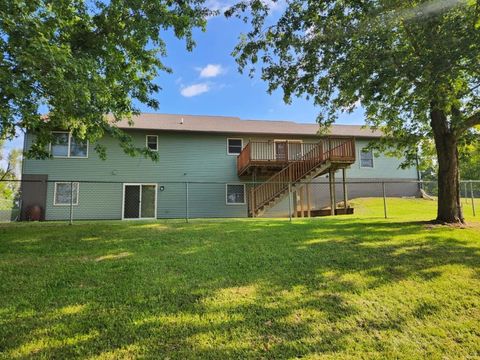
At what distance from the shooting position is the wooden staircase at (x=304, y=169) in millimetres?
15289

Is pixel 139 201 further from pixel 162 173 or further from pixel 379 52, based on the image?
pixel 379 52

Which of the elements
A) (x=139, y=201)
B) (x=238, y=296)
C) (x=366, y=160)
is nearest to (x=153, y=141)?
(x=139, y=201)

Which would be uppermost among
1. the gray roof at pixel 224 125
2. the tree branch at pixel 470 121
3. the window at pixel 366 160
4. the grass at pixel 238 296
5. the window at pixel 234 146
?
the gray roof at pixel 224 125

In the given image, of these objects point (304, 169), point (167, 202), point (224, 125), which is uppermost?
point (224, 125)

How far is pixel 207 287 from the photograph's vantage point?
5.23 m

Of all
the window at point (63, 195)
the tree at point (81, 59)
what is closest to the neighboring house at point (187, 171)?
the window at point (63, 195)

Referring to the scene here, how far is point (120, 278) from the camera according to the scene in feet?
18.0

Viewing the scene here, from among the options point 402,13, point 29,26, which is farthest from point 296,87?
point 29,26

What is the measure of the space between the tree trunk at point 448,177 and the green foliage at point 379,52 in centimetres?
24

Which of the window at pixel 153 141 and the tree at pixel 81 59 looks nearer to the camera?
the tree at pixel 81 59

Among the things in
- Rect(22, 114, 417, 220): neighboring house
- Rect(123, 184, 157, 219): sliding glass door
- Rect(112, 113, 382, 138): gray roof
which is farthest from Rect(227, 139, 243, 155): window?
Rect(123, 184, 157, 219): sliding glass door

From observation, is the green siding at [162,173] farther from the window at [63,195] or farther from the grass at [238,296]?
the grass at [238,296]

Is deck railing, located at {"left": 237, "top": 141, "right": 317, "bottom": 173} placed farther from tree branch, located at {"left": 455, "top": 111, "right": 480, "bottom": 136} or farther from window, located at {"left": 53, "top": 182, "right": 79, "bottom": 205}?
window, located at {"left": 53, "top": 182, "right": 79, "bottom": 205}

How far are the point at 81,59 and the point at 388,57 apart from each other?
6.27 meters
